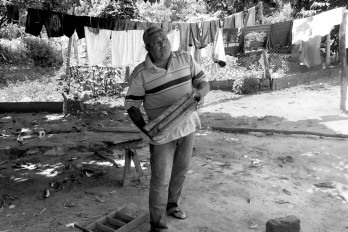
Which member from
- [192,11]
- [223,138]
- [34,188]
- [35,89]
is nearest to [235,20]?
[223,138]

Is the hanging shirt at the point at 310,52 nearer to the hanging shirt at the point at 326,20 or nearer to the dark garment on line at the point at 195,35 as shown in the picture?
the hanging shirt at the point at 326,20

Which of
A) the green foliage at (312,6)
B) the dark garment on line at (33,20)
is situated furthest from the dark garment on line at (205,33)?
the green foliage at (312,6)

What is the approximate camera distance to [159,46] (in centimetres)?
296

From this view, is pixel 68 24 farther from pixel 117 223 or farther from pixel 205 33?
pixel 117 223

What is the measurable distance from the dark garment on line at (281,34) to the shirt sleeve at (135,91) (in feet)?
27.4

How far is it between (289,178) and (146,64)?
123 inches

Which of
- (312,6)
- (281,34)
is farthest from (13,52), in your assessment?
(312,6)

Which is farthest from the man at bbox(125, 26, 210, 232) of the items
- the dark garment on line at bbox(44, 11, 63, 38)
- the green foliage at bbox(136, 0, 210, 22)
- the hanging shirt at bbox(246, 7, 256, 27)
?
the green foliage at bbox(136, 0, 210, 22)

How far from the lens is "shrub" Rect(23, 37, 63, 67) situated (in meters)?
16.2

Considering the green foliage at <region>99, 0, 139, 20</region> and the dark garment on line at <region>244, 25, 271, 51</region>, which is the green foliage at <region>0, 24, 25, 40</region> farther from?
the dark garment on line at <region>244, 25, 271, 51</region>

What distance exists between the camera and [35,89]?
1168cm

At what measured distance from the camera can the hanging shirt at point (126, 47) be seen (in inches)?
349

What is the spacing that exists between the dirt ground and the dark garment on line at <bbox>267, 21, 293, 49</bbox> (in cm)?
363

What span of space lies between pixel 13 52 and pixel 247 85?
39.2 ft
